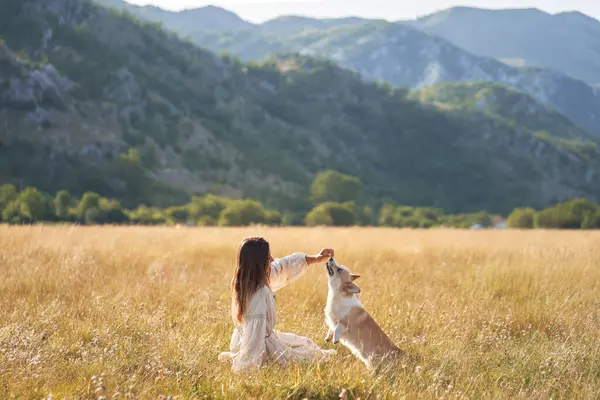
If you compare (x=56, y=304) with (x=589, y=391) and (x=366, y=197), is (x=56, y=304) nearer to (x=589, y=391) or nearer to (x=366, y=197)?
(x=589, y=391)

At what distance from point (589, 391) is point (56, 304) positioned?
21.8 feet

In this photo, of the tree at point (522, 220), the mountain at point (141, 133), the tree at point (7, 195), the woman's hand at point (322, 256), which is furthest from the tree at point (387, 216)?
the woman's hand at point (322, 256)

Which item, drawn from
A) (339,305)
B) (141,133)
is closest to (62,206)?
(141,133)

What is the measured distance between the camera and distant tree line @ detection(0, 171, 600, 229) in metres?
82.2

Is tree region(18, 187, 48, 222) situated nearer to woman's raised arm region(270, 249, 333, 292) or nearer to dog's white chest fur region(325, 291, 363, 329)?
woman's raised arm region(270, 249, 333, 292)

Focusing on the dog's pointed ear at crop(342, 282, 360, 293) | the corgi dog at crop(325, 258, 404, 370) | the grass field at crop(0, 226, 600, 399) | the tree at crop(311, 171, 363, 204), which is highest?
the dog's pointed ear at crop(342, 282, 360, 293)

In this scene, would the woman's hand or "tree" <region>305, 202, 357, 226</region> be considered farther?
"tree" <region>305, 202, 357, 226</region>

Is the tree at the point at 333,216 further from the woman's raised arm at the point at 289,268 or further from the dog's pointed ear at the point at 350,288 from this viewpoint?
the dog's pointed ear at the point at 350,288

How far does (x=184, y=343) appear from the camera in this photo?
6500mm

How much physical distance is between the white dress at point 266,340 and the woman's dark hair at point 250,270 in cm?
8

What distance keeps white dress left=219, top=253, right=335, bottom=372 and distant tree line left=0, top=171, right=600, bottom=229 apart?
5808 centimetres

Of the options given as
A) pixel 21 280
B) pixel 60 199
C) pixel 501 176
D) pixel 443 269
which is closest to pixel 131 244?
pixel 21 280

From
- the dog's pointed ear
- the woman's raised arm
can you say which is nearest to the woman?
the woman's raised arm

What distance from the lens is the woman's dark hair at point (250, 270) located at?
5965 millimetres
